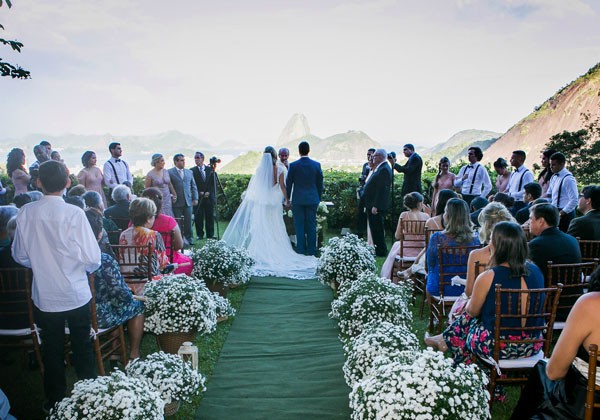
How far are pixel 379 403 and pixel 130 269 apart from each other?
297 cm

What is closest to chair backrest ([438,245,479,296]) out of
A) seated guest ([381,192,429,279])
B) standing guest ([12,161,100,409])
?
seated guest ([381,192,429,279])

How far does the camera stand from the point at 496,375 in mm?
3070

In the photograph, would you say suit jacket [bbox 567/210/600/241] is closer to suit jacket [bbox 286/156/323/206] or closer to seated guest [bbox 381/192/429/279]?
seated guest [bbox 381/192/429/279]

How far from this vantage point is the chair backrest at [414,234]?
5918mm

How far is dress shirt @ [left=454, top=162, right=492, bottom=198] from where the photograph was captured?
8336 millimetres

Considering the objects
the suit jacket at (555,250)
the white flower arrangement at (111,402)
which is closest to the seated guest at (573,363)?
the suit jacket at (555,250)

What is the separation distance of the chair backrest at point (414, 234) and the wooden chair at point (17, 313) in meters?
4.03

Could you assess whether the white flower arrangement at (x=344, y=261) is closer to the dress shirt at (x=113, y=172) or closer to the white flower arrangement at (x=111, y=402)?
the white flower arrangement at (x=111, y=402)

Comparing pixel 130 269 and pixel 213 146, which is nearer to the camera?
pixel 130 269

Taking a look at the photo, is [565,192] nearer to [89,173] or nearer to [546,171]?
[546,171]

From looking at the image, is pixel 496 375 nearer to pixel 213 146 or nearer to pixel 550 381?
pixel 550 381

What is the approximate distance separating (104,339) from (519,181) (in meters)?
6.38

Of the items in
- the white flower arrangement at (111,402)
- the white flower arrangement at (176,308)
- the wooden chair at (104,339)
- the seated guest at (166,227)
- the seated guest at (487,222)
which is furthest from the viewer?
the seated guest at (166,227)

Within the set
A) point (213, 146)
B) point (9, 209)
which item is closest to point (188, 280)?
point (9, 209)
